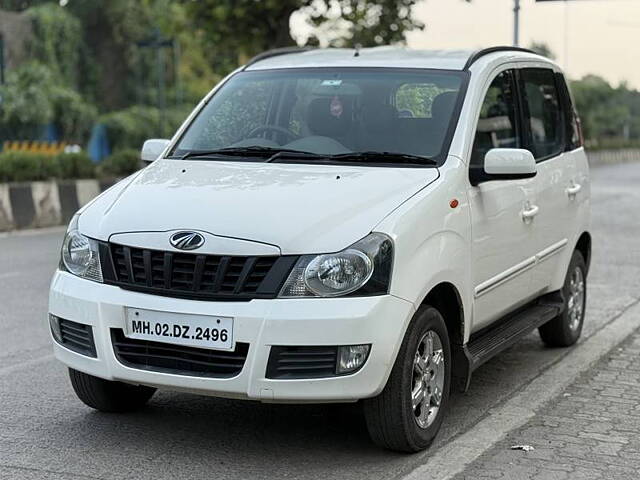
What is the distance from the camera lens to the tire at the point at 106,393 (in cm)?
559

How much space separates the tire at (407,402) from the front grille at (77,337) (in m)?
1.24

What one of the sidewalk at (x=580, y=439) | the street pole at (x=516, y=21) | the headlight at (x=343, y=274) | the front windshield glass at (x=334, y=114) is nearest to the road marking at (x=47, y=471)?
the headlight at (x=343, y=274)

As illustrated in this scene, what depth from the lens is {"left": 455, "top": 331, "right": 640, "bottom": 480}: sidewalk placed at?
195 inches

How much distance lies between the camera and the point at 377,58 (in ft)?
21.2

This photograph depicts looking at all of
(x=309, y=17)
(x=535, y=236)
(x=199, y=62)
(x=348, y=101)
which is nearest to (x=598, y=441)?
(x=535, y=236)

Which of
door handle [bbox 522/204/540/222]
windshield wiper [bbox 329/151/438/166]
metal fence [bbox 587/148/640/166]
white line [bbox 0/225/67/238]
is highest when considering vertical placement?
windshield wiper [bbox 329/151/438/166]

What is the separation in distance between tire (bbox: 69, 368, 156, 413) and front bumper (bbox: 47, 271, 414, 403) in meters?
0.69

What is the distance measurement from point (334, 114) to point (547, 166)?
164cm

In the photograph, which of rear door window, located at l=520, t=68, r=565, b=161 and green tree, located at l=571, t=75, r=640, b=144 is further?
green tree, located at l=571, t=75, r=640, b=144

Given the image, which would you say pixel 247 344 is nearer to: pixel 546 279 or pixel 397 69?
pixel 397 69

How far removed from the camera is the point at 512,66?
6770 mm

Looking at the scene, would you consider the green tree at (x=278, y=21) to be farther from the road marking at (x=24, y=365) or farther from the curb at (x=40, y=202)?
the road marking at (x=24, y=365)

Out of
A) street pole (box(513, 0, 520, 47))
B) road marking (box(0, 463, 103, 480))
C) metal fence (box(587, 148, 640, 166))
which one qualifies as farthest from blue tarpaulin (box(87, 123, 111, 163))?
road marking (box(0, 463, 103, 480))

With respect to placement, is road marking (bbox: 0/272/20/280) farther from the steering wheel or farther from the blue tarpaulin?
the blue tarpaulin
